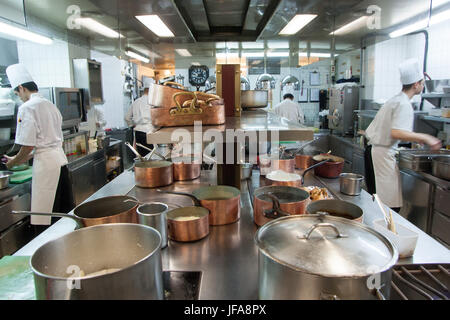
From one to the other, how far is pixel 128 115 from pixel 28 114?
325cm

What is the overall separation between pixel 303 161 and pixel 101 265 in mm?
1802

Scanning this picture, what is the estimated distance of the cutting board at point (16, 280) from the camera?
101 cm

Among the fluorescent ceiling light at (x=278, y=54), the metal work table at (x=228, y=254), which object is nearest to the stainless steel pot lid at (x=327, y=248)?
the metal work table at (x=228, y=254)

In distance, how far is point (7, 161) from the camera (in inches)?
130

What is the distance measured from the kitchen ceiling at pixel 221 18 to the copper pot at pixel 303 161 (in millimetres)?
1191

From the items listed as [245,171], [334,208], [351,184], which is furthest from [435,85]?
[334,208]

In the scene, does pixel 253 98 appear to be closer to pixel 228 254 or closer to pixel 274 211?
pixel 274 211

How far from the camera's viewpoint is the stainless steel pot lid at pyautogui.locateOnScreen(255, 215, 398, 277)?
781mm

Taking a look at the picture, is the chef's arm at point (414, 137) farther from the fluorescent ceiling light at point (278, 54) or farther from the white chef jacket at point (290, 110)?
the fluorescent ceiling light at point (278, 54)

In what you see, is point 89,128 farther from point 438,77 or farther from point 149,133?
point 438,77

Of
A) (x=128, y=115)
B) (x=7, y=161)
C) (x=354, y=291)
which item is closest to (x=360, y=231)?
(x=354, y=291)

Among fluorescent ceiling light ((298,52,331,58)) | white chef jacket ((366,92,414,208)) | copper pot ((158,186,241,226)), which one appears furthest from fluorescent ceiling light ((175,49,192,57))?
copper pot ((158,186,241,226))

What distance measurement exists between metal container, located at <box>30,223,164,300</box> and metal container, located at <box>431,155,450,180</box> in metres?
2.92

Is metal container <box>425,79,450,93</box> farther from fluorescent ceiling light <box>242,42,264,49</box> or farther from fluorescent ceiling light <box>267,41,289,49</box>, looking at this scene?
fluorescent ceiling light <box>242,42,264,49</box>
